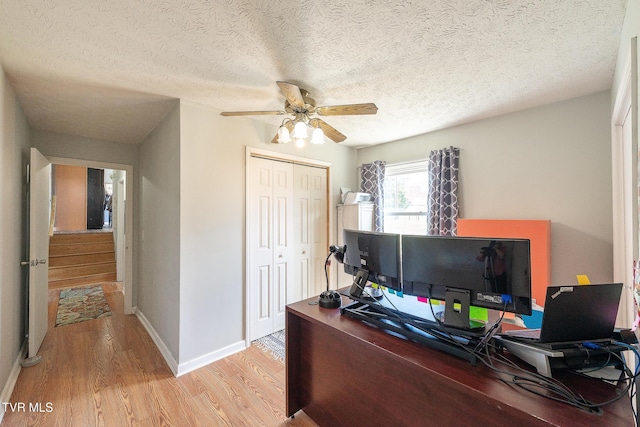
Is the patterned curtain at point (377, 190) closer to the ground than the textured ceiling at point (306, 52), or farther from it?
closer to the ground

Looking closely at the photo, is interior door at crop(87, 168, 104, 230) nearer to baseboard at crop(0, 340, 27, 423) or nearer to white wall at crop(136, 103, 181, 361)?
white wall at crop(136, 103, 181, 361)

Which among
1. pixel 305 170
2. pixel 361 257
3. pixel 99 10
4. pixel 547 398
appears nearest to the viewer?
pixel 547 398

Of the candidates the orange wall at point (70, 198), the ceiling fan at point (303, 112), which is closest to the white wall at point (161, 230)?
the ceiling fan at point (303, 112)

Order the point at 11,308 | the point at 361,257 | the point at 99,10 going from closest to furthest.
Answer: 1. the point at 99,10
2. the point at 361,257
3. the point at 11,308

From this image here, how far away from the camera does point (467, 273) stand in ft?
4.03

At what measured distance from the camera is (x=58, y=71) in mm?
1839

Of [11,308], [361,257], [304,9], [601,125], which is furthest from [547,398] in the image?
[11,308]

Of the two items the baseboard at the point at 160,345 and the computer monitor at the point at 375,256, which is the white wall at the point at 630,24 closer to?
the computer monitor at the point at 375,256

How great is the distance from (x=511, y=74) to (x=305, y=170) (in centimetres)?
225

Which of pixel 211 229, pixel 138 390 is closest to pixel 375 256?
pixel 211 229

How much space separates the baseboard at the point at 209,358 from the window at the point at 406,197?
8.01ft

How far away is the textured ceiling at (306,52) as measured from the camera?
4.34ft

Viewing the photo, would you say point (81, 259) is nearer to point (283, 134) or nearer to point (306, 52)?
point (283, 134)

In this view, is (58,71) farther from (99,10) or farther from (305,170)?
(305,170)
